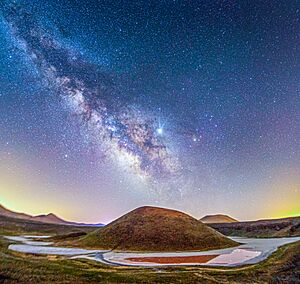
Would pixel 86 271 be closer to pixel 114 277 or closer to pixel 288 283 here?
pixel 114 277

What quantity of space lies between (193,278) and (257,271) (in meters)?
6.14

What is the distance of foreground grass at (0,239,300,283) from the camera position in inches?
981

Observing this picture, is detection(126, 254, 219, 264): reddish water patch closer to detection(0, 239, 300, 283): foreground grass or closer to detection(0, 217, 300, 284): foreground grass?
detection(0, 217, 300, 284): foreground grass

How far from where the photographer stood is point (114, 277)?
2555 centimetres

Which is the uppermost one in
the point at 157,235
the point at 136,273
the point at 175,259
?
the point at 157,235

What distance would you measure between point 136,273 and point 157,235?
2063 centimetres

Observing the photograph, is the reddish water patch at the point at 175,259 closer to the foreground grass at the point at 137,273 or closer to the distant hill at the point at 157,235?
the foreground grass at the point at 137,273

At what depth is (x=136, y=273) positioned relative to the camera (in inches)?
1045

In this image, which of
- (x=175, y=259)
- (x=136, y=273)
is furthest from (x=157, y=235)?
(x=136, y=273)

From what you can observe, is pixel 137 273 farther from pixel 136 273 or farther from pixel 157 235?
pixel 157 235

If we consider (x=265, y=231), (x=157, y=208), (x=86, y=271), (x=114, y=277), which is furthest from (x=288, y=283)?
(x=265, y=231)

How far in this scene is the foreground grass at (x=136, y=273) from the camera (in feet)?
81.7

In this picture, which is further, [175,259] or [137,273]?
[175,259]

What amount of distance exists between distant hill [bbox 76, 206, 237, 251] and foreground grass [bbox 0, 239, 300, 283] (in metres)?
13.5
